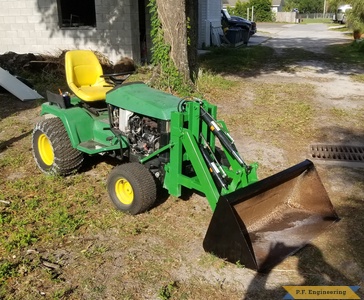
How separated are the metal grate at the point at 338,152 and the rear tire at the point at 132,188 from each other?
279 centimetres

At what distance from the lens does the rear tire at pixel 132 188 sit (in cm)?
375

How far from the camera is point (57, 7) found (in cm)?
1213

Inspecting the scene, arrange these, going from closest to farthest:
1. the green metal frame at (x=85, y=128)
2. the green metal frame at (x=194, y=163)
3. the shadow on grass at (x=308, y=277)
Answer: the shadow on grass at (x=308, y=277), the green metal frame at (x=194, y=163), the green metal frame at (x=85, y=128)

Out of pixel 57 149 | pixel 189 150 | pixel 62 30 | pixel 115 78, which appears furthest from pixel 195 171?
pixel 62 30

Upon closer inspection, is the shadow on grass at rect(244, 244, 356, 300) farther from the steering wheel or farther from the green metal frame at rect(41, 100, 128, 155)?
the steering wheel

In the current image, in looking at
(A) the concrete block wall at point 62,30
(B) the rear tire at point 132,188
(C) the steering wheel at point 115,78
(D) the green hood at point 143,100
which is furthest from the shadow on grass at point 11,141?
(A) the concrete block wall at point 62,30

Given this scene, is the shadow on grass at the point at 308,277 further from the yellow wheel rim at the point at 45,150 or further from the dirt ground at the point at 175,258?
the yellow wheel rim at the point at 45,150

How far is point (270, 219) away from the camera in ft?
11.9

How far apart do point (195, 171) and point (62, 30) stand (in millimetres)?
10249

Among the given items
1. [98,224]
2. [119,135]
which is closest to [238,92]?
[119,135]

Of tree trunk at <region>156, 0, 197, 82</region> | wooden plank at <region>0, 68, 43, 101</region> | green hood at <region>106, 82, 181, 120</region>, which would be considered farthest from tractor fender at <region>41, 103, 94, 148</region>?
wooden plank at <region>0, 68, 43, 101</region>

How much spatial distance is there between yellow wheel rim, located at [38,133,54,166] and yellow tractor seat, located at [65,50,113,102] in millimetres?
737

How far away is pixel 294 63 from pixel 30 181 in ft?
37.7

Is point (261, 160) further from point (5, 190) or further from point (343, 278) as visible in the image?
point (5, 190)
